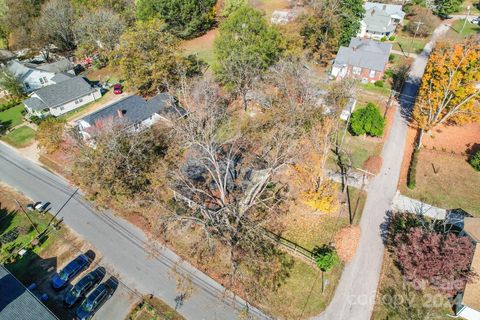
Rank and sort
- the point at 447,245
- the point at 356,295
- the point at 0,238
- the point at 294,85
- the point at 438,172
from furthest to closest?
the point at 294,85
the point at 438,172
the point at 0,238
the point at 356,295
the point at 447,245

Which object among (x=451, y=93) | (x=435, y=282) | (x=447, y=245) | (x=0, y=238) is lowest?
(x=0, y=238)

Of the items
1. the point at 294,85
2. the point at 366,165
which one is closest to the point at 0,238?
the point at 294,85

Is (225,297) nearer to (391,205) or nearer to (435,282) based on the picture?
(435,282)

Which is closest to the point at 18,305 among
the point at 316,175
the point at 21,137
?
the point at 316,175

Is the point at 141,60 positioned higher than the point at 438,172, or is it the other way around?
the point at 141,60

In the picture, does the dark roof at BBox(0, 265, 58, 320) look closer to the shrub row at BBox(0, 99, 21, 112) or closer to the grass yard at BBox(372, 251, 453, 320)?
the grass yard at BBox(372, 251, 453, 320)

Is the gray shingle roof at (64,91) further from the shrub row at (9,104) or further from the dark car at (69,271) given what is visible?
the dark car at (69,271)

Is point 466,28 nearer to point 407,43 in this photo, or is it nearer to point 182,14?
point 407,43
